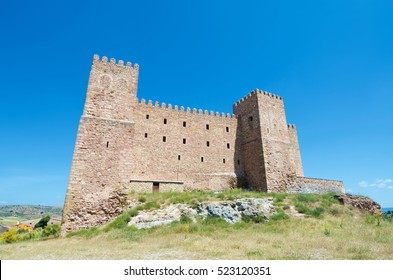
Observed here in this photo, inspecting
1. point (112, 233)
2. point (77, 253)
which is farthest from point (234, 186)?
point (77, 253)

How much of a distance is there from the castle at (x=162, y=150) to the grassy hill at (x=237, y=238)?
2031mm

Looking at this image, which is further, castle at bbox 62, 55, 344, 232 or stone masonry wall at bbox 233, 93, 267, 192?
stone masonry wall at bbox 233, 93, 267, 192

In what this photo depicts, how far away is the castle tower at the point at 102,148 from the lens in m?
13.8

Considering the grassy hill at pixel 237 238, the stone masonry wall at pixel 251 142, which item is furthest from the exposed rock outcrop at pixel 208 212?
the stone masonry wall at pixel 251 142

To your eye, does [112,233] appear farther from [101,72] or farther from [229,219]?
[101,72]

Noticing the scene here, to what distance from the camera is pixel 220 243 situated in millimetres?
8836

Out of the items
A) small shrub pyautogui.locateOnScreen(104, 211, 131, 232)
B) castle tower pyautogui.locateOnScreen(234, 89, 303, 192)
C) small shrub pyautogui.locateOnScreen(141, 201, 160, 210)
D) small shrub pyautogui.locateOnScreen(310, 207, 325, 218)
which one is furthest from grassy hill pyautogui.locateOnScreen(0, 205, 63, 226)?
small shrub pyautogui.locateOnScreen(310, 207, 325, 218)

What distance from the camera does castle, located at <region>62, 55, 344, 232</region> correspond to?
1442cm

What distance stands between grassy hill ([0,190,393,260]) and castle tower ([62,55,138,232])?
1314 mm

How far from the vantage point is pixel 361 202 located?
16.6 meters

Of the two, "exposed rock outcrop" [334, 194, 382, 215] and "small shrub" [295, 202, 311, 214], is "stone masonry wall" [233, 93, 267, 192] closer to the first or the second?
"small shrub" [295, 202, 311, 214]

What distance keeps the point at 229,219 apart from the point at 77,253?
7.76 metres

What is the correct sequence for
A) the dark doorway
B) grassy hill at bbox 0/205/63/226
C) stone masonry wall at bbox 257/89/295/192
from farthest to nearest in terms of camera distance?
grassy hill at bbox 0/205/63/226 → stone masonry wall at bbox 257/89/295/192 → the dark doorway
